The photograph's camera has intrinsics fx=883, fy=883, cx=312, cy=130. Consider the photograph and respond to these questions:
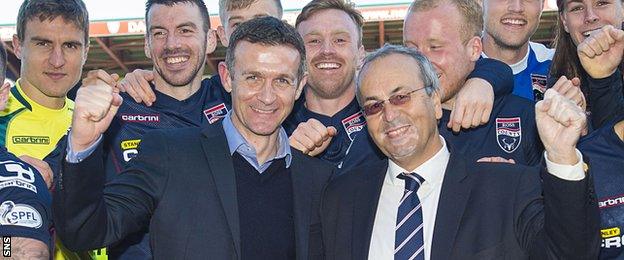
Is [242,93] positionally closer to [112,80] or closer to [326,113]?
[112,80]

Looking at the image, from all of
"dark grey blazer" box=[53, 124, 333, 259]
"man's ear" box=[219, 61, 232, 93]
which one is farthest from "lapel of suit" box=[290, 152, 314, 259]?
"man's ear" box=[219, 61, 232, 93]

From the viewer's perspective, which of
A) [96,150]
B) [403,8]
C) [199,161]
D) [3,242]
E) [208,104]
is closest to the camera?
[96,150]

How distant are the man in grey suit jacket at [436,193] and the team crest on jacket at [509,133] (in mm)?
611

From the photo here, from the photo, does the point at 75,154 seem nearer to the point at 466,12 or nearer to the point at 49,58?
the point at 466,12

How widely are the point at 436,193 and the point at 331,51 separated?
206cm

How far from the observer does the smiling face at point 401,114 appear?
3.65 m

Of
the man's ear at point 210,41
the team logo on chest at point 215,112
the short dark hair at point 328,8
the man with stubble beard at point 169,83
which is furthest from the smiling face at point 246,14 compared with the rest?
the team logo on chest at point 215,112

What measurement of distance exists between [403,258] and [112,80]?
2.06m

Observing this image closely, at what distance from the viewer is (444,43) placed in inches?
177

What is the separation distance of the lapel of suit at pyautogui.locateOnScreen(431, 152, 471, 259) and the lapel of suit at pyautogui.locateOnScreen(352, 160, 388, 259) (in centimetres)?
28

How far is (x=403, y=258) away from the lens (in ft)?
11.3

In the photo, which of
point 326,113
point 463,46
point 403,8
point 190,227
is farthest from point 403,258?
point 403,8

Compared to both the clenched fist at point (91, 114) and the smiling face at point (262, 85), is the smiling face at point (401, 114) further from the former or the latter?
the clenched fist at point (91, 114)

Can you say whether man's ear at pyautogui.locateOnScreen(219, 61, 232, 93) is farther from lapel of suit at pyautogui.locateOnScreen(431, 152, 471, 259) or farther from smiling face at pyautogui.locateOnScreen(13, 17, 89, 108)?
smiling face at pyautogui.locateOnScreen(13, 17, 89, 108)
